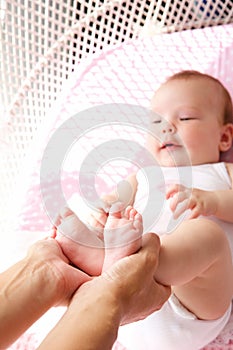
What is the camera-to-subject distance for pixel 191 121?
1016 millimetres

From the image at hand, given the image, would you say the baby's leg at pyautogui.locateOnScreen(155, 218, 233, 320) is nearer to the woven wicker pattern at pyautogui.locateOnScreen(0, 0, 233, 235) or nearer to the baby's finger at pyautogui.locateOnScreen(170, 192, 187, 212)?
the baby's finger at pyautogui.locateOnScreen(170, 192, 187, 212)

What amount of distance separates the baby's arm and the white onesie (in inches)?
0.7

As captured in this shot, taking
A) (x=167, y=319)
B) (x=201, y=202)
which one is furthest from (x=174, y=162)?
(x=167, y=319)

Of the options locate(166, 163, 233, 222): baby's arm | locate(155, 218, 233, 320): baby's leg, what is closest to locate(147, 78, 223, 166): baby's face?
locate(166, 163, 233, 222): baby's arm

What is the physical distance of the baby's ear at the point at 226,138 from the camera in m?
1.06

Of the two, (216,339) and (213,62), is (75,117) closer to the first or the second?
(213,62)

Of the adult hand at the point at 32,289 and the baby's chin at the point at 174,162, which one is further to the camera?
the baby's chin at the point at 174,162

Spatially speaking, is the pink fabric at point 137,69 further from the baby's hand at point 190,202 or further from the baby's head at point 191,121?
the baby's hand at point 190,202

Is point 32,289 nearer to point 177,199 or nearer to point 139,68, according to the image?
point 177,199

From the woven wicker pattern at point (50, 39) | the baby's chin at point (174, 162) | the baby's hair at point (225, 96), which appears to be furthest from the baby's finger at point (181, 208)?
the woven wicker pattern at point (50, 39)

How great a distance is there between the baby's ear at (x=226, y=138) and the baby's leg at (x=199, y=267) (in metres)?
0.29

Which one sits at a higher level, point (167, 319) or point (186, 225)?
point (186, 225)

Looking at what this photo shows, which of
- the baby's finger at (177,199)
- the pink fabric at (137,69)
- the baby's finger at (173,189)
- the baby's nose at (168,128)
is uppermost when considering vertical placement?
the pink fabric at (137,69)

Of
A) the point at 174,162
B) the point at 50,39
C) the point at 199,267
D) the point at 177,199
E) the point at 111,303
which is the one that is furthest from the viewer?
the point at 50,39
